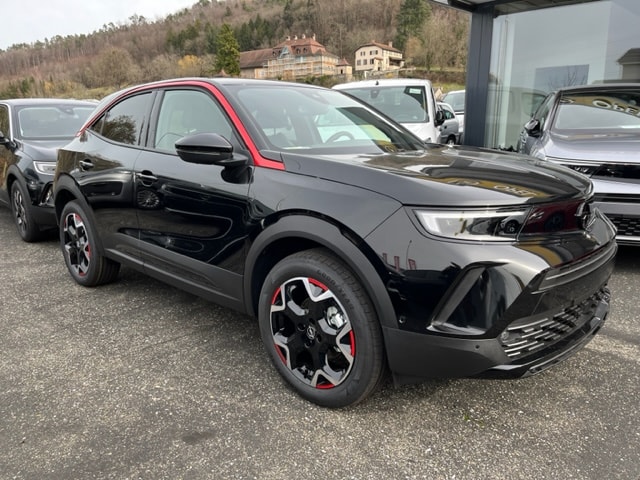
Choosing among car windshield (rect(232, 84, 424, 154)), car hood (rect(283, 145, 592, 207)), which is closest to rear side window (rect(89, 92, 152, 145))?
car windshield (rect(232, 84, 424, 154))

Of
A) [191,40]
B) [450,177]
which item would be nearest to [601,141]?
[450,177]

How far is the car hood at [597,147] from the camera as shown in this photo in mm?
4262

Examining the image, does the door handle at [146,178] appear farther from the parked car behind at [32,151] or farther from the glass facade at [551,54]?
the glass facade at [551,54]

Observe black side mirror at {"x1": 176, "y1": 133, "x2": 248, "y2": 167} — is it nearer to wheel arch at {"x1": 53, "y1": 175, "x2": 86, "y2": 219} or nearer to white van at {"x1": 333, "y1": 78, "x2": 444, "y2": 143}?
wheel arch at {"x1": 53, "y1": 175, "x2": 86, "y2": 219}

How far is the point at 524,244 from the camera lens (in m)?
1.96

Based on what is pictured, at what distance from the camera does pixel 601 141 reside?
454 cm

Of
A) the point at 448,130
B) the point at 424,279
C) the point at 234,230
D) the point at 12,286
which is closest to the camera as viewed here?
the point at 424,279

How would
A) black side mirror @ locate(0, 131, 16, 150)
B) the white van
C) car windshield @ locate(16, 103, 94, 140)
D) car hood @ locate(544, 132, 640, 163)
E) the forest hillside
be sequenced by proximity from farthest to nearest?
the forest hillside
the white van
car windshield @ locate(16, 103, 94, 140)
black side mirror @ locate(0, 131, 16, 150)
car hood @ locate(544, 132, 640, 163)

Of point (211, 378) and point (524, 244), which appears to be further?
point (211, 378)

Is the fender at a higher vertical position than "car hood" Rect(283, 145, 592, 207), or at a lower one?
lower

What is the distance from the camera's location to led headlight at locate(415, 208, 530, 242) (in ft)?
6.32

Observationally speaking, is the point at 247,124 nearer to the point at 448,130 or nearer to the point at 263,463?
the point at 263,463

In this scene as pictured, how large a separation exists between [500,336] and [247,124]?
1.66 metres

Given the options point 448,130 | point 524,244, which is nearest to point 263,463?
point 524,244
